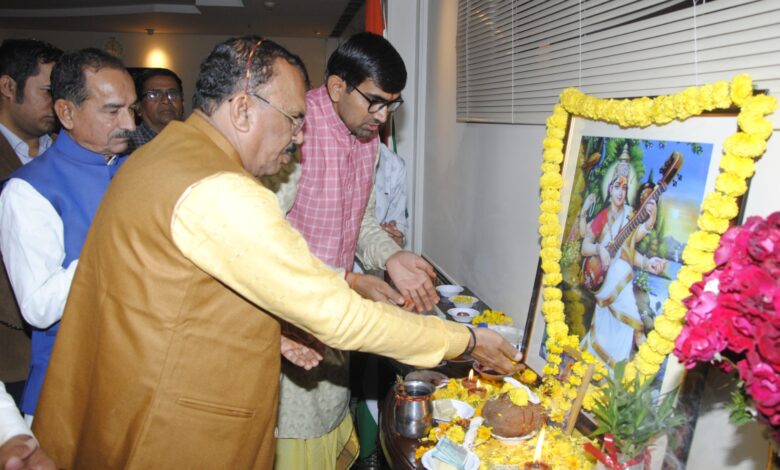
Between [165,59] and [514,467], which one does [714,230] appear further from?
[165,59]

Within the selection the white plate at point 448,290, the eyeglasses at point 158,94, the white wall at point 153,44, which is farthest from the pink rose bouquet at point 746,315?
the white wall at point 153,44

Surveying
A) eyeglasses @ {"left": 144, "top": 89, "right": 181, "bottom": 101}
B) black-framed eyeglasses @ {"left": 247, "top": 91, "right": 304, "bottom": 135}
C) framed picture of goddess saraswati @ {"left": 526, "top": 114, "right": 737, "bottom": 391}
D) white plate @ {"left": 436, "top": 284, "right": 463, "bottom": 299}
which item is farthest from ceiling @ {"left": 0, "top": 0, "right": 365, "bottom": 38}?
black-framed eyeglasses @ {"left": 247, "top": 91, "right": 304, "bottom": 135}

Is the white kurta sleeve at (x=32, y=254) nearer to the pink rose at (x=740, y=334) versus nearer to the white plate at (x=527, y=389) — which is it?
the white plate at (x=527, y=389)

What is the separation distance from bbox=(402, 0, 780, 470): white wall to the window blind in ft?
0.48

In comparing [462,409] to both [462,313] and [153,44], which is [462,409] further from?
[153,44]

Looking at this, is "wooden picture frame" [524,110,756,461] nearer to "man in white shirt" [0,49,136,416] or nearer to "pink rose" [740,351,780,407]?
"pink rose" [740,351,780,407]

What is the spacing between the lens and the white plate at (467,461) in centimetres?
143

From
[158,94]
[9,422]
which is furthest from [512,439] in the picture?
[158,94]

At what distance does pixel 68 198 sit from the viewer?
184 cm

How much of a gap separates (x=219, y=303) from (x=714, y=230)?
3.60 ft

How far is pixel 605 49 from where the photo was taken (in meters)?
1.69

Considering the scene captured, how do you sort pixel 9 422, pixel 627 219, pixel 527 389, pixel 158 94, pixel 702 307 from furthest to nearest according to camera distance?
1. pixel 158 94
2. pixel 527 389
3. pixel 627 219
4. pixel 9 422
5. pixel 702 307

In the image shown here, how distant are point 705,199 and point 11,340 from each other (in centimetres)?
256

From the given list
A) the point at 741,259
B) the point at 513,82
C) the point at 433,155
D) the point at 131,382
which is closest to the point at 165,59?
the point at 433,155
